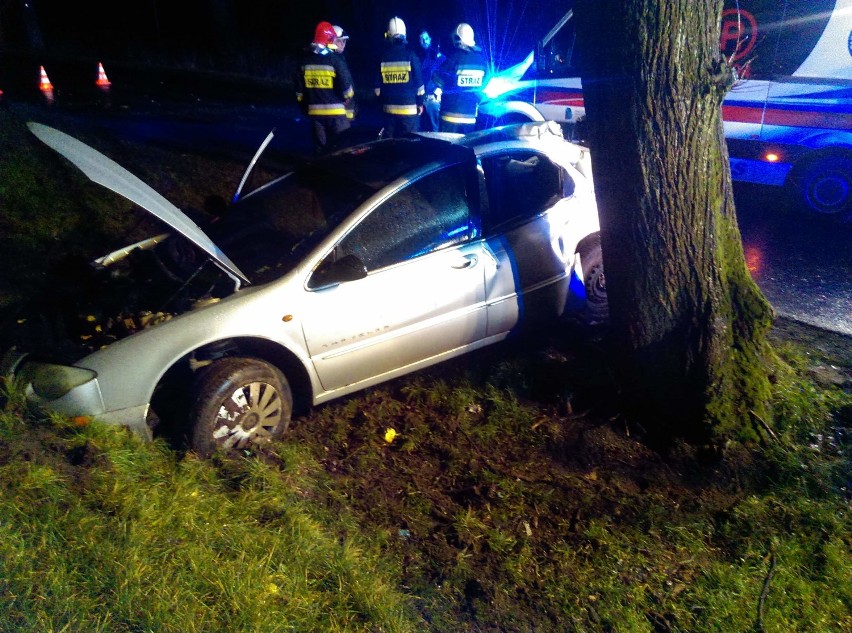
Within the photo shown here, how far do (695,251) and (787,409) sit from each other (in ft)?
3.42

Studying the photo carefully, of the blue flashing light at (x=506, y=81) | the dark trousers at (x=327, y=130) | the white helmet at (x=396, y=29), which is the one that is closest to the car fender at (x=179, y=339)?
the dark trousers at (x=327, y=130)

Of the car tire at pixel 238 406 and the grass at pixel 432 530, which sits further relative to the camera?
the car tire at pixel 238 406

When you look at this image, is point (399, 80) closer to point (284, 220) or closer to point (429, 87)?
point (429, 87)

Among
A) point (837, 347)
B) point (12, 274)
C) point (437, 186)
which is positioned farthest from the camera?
point (12, 274)

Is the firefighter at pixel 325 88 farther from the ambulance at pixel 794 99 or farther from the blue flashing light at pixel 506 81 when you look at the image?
the ambulance at pixel 794 99

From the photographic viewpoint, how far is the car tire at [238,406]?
3.40 metres

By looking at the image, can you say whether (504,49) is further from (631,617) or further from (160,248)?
(631,617)

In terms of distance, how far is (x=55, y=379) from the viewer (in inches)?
125

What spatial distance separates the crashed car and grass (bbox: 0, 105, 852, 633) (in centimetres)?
23

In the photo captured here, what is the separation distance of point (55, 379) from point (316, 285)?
51.7 inches

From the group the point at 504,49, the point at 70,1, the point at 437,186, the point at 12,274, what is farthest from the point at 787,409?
the point at 70,1

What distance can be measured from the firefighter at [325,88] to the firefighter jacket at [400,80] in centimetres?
58

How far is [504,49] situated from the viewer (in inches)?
481

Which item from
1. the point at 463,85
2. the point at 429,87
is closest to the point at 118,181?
the point at 463,85
